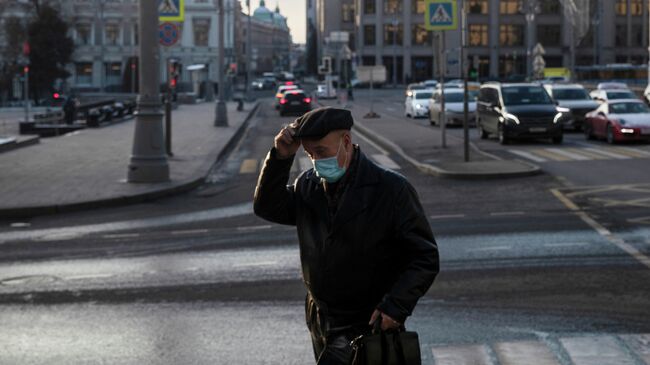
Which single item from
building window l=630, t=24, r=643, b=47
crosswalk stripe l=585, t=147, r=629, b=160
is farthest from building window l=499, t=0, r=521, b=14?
crosswalk stripe l=585, t=147, r=629, b=160

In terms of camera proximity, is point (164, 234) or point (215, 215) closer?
point (164, 234)

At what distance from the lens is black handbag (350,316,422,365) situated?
416 cm

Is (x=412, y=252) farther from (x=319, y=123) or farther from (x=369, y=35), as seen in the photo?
(x=369, y=35)

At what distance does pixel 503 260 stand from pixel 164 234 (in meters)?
4.79

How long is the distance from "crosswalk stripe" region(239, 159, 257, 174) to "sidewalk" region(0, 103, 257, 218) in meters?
0.76

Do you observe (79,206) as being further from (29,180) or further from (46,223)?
(29,180)

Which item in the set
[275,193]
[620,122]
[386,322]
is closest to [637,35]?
[620,122]

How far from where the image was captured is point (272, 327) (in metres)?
7.95

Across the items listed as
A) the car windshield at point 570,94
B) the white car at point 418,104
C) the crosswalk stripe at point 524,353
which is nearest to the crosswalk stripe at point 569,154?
the car windshield at point 570,94

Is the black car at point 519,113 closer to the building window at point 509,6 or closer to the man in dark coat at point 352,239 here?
the man in dark coat at point 352,239

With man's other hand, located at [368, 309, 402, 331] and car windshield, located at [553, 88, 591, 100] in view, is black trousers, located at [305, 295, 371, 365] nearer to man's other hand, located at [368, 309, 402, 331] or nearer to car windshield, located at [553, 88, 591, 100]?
man's other hand, located at [368, 309, 402, 331]

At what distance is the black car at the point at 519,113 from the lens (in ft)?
93.6

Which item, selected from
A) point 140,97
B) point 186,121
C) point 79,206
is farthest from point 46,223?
point 186,121

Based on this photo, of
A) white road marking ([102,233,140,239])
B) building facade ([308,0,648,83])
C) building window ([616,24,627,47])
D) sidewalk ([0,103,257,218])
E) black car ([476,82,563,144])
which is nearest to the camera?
white road marking ([102,233,140,239])
